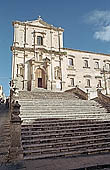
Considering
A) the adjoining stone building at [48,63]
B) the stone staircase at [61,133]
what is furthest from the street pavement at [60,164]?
the adjoining stone building at [48,63]

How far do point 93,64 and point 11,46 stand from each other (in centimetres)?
1649

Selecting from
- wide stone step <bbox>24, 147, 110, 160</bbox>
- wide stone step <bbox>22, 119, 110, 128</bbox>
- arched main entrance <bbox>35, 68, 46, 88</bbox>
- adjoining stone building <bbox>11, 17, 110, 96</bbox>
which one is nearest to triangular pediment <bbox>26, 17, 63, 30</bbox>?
adjoining stone building <bbox>11, 17, 110, 96</bbox>

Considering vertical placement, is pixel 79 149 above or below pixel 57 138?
below

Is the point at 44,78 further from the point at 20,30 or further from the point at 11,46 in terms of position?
the point at 20,30

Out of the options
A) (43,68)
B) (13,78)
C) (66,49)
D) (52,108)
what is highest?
(66,49)

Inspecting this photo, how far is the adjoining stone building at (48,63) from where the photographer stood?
907 inches

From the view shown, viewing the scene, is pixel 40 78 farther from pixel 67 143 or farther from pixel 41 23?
pixel 67 143

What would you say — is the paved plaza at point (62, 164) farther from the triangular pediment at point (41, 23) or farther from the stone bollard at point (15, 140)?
the triangular pediment at point (41, 23)

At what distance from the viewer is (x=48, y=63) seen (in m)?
24.2

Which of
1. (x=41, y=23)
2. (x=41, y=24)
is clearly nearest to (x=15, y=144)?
(x=41, y=24)

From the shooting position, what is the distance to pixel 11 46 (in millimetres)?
23188

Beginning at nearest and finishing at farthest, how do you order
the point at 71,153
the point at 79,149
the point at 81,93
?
the point at 71,153, the point at 79,149, the point at 81,93

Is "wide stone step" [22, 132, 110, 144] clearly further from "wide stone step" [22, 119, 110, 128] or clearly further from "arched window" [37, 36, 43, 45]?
"arched window" [37, 36, 43, 45]

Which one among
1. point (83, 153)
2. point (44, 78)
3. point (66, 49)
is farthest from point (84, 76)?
point (83, 153)
